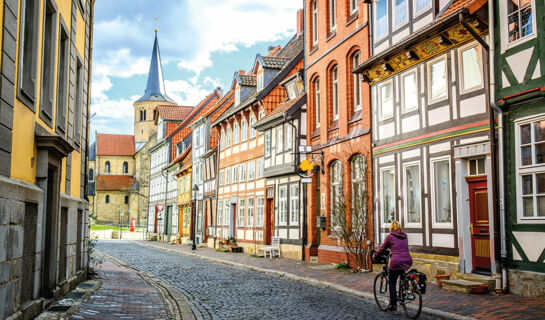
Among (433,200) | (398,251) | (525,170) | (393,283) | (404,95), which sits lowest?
(393,283)

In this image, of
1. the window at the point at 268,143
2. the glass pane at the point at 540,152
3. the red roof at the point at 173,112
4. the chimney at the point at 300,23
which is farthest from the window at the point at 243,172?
the red roof at the point at 173,112

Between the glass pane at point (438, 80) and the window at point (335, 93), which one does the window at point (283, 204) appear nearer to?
the window at point (335, 93)

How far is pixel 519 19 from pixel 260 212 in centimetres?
1963

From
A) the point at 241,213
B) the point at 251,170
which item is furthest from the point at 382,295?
the point at 241,213

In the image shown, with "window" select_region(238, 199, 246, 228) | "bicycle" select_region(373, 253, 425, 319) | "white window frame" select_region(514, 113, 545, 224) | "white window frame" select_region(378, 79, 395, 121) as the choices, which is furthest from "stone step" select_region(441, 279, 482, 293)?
"window" select_region(238, 199, 246, 228)

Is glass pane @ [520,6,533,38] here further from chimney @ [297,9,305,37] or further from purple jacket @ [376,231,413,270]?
chimney @ [297,9,305,37]

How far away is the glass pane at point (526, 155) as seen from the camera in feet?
37.6

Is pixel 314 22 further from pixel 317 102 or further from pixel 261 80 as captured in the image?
pixel 261 80

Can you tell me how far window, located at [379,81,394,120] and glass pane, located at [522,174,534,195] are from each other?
5.86 meters

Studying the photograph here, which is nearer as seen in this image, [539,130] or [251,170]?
[539,130]

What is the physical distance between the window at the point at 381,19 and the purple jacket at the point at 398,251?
934 cm

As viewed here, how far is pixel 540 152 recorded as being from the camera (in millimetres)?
11227

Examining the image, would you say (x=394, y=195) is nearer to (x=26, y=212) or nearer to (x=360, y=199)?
(x=360, y=199)

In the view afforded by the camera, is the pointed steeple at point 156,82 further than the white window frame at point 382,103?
Yes
